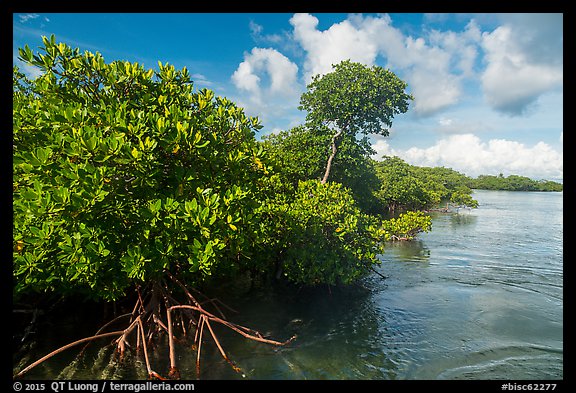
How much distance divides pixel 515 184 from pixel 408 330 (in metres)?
121

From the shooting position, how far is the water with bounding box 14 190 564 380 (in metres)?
7.18

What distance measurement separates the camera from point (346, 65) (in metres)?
16.2

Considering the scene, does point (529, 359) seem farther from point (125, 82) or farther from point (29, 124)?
point (29, 124)

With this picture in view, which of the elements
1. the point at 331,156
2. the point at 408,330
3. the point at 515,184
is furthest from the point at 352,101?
the point at 515,184

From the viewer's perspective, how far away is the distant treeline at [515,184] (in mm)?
107438

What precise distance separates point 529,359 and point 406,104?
1214 centimetres

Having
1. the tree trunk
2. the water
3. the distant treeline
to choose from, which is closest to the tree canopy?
the tree trunk

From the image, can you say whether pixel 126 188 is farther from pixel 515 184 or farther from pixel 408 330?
pixel 515 184

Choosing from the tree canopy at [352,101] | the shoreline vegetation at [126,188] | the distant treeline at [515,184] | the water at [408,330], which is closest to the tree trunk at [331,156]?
the tree canopy at [352,101]

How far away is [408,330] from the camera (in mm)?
9266

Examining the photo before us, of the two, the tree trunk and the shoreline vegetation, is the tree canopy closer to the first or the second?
the tree trunk

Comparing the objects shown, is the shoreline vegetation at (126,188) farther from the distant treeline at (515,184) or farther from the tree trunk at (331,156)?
the distant treeline at (515,184)

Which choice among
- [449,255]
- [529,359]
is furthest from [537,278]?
[529,359]

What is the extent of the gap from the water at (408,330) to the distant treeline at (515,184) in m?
107
